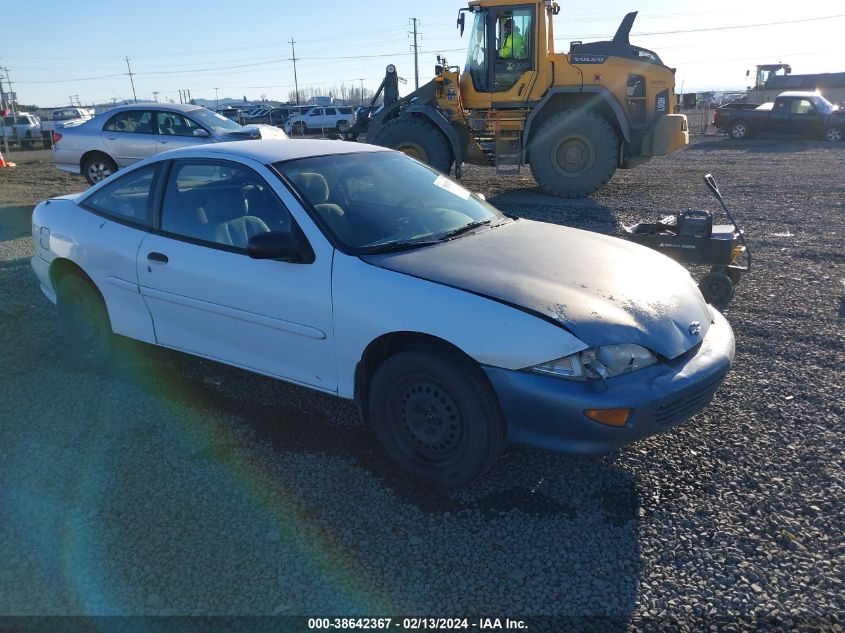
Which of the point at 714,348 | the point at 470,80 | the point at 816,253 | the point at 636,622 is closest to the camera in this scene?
the point at 636,622

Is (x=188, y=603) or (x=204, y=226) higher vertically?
(x=204, y=226)

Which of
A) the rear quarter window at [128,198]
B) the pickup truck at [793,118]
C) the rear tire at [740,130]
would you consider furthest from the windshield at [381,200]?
the rear tire at [740,130]

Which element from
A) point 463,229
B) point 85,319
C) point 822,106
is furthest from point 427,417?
point 822,106

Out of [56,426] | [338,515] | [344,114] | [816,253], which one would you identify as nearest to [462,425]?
[338,515]

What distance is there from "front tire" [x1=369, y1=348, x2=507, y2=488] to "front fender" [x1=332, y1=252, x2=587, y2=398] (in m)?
0.13

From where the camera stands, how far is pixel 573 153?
1118 cm

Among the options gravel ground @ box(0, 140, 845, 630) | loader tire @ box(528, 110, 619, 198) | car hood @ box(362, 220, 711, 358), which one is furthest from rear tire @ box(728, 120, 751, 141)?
car hood @ box(362, 220, 711, 358)

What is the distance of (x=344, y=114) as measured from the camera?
3922 cm

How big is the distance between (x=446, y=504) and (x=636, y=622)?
3.15 feet

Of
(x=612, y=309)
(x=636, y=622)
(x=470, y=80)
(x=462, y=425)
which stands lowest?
(x=636, y=622)

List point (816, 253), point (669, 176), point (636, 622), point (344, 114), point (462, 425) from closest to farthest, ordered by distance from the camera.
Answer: point (636, 622) → point (462, 425) → point (816, 253) → point (669, 176) → point (344, 114)

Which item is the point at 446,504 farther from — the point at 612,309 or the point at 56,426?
the point at 56,426

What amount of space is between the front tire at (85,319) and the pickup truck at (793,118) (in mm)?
24560

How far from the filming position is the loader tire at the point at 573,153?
10945 millimetres
